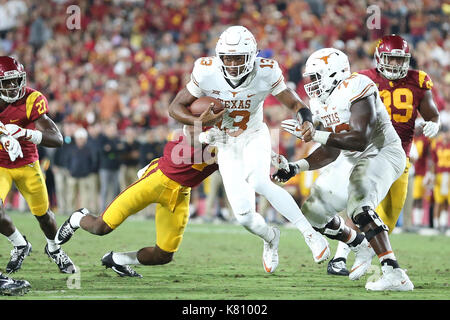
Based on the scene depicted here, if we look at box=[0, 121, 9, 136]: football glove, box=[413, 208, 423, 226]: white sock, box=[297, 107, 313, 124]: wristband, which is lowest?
box=[413, 208, 423, 226]: white sock

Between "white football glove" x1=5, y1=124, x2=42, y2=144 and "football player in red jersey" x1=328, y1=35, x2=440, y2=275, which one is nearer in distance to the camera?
"white football glove" x1=5, y1=124, x2=42, y2=144

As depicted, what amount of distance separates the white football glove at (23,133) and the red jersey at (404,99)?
2.98 meters

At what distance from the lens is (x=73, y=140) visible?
45.3 ft

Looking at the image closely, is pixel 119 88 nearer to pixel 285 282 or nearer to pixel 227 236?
pixel 227 236

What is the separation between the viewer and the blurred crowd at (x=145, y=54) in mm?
13500

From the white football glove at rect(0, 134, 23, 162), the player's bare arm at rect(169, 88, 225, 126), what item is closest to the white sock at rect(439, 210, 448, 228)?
the player's bare arm at rect(169, 88, 225, 126)

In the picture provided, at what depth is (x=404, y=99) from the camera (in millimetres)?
6531

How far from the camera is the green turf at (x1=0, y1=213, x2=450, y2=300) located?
17.2ft

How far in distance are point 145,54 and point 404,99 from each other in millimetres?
10404

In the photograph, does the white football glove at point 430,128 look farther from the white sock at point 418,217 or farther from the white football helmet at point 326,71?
the white sock at point 418,217

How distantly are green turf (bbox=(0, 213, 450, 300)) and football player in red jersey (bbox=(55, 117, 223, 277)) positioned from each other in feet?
1.21

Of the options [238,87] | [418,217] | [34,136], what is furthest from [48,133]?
[418,217]
